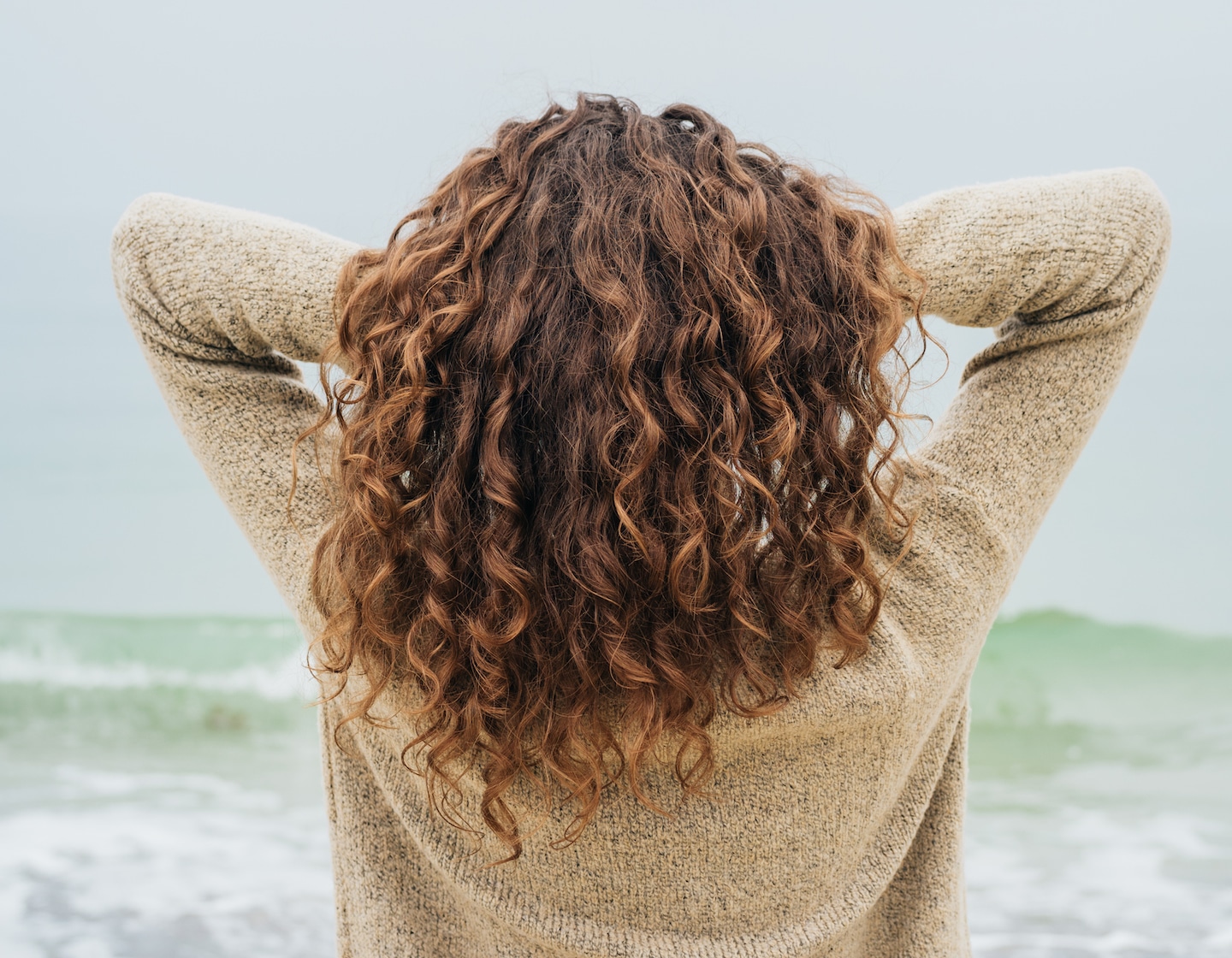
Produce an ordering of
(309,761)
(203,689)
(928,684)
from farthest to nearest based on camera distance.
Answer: (203,689) → (309,761) → (928,684)

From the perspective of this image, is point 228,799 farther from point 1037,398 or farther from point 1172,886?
point 1037,398

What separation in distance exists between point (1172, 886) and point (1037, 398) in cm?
235

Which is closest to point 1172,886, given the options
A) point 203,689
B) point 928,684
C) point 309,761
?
point 928,684

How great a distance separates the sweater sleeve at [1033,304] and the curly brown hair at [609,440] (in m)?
0.06

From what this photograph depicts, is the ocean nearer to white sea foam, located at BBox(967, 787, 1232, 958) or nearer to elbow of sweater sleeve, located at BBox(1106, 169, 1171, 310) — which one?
white sea foam, located at BBox(967, 787, 1232, 958)

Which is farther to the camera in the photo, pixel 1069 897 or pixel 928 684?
pixel 1069 897

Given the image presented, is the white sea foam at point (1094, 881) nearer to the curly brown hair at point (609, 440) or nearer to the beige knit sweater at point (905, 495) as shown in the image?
the beige knit sweater at point (905, 495)

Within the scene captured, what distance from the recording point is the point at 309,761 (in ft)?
11.2

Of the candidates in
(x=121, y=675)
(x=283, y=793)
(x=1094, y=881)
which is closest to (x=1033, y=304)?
(x=1094, y=881)

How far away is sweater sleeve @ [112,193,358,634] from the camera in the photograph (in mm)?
673

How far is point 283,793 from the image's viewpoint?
3111 mm

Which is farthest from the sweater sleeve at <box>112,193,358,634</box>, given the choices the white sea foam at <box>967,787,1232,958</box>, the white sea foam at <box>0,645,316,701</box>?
the white sea foam at <box>0,645,316,701</box>

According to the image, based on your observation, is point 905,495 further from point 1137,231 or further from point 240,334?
point 240,334

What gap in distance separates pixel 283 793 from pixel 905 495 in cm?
297
